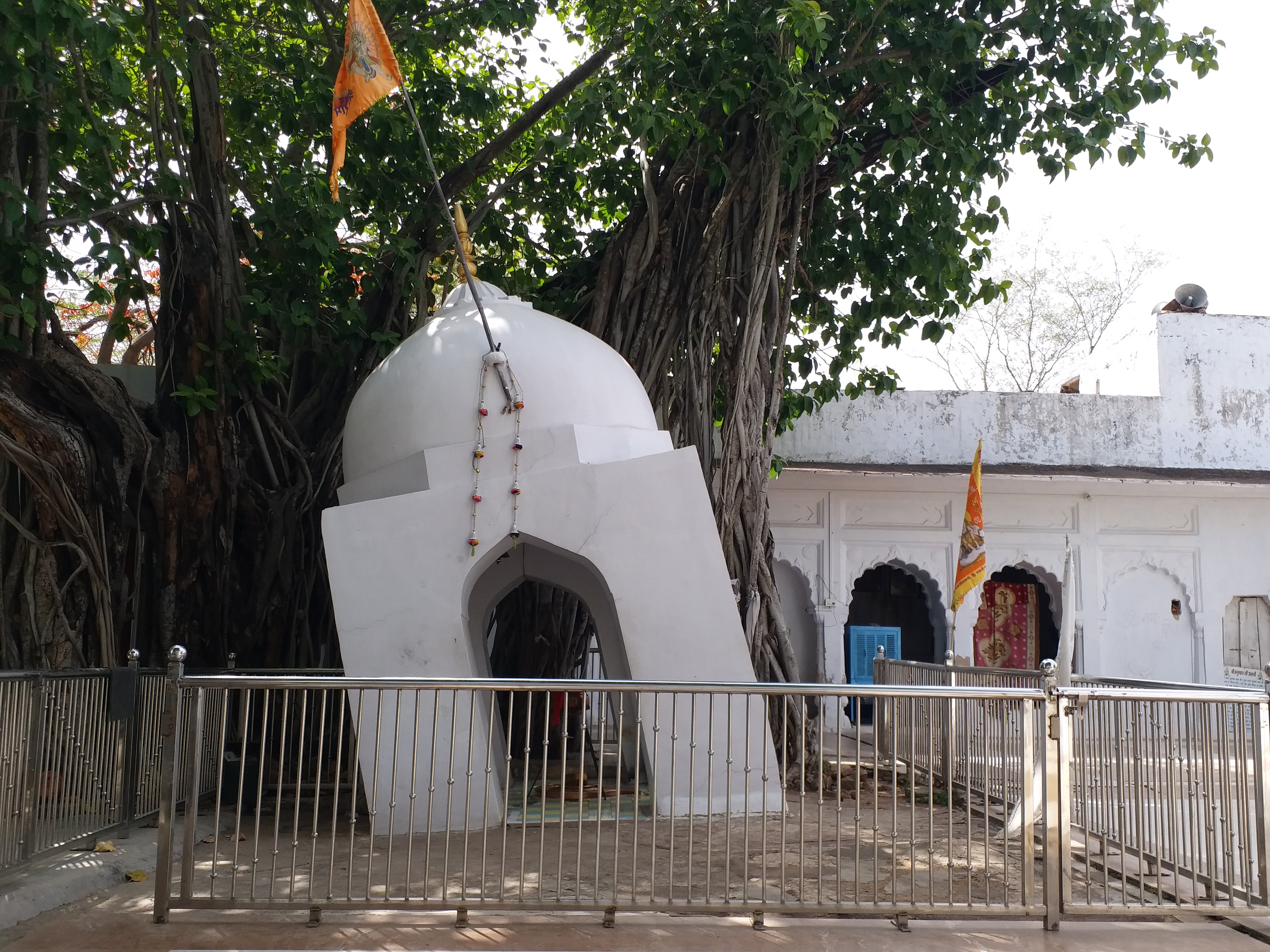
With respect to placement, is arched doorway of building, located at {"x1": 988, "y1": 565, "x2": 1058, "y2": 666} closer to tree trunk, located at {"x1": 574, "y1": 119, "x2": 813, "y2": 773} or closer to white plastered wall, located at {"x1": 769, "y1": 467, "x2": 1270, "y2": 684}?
white plastered wall, located at {"x1": 769, "y1": 467, "x2": 1270, "y2": 684}

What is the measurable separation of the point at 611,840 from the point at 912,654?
957cm

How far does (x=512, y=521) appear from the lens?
6070mm

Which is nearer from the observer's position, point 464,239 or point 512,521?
point 512,521

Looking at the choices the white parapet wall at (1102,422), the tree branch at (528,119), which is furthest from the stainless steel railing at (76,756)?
the white parapet wall at (1102,422)

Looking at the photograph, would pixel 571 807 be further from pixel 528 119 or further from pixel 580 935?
pixel 528 119

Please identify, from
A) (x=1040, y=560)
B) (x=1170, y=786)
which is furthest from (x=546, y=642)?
(x=1040, y=560)

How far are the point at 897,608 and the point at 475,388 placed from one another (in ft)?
30.8

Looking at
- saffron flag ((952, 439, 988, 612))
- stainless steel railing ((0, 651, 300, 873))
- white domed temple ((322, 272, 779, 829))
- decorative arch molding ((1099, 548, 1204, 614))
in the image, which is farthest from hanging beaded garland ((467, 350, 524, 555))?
decorative arch molding ((1099, 548, 1204, 614))

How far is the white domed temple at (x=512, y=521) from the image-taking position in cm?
596

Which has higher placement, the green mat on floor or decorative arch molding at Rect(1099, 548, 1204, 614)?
decorative arch molding at Rect(1099, 548, 1204, 614)

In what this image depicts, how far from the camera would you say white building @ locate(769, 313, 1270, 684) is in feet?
40.2

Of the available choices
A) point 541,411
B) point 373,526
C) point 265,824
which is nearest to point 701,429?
point 541,411

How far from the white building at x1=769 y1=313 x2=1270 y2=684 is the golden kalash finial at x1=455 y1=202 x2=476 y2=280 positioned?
5564 mm

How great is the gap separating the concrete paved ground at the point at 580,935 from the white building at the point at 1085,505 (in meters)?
8.02
